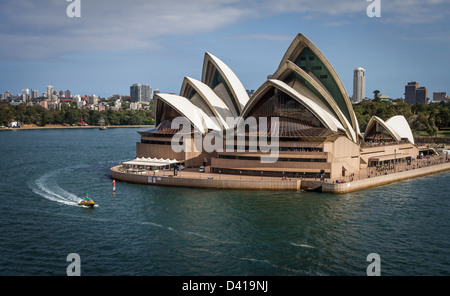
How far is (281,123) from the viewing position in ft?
195

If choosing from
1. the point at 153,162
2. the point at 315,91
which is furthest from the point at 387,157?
the point at 153,162

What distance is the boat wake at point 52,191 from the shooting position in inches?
1725

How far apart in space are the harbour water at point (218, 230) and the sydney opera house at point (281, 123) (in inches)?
266

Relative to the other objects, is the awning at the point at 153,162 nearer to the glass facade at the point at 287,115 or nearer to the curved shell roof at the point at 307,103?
the glass facade at the point at 287,115

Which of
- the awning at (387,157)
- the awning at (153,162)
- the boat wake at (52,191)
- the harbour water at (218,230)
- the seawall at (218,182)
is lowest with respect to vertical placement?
the harbour water at (218,230)

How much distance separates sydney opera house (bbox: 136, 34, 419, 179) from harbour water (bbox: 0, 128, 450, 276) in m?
6.76

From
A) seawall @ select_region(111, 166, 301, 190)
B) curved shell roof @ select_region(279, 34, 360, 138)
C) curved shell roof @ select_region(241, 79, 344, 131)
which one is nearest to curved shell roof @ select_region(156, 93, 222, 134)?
curved shell roof @ select_region(241, 79, 344, 131)

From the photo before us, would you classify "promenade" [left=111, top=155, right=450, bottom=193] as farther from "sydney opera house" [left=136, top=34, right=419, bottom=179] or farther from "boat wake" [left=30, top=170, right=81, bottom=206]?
"boat wake" [left=30, top=170, right=81, bottom=206]

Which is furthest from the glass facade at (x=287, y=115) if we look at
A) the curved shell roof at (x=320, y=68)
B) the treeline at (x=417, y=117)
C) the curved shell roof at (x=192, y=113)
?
the treeline at (x=417, y=117)

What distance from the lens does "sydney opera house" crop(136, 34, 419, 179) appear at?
179ft

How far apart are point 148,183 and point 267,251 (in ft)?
90.6
